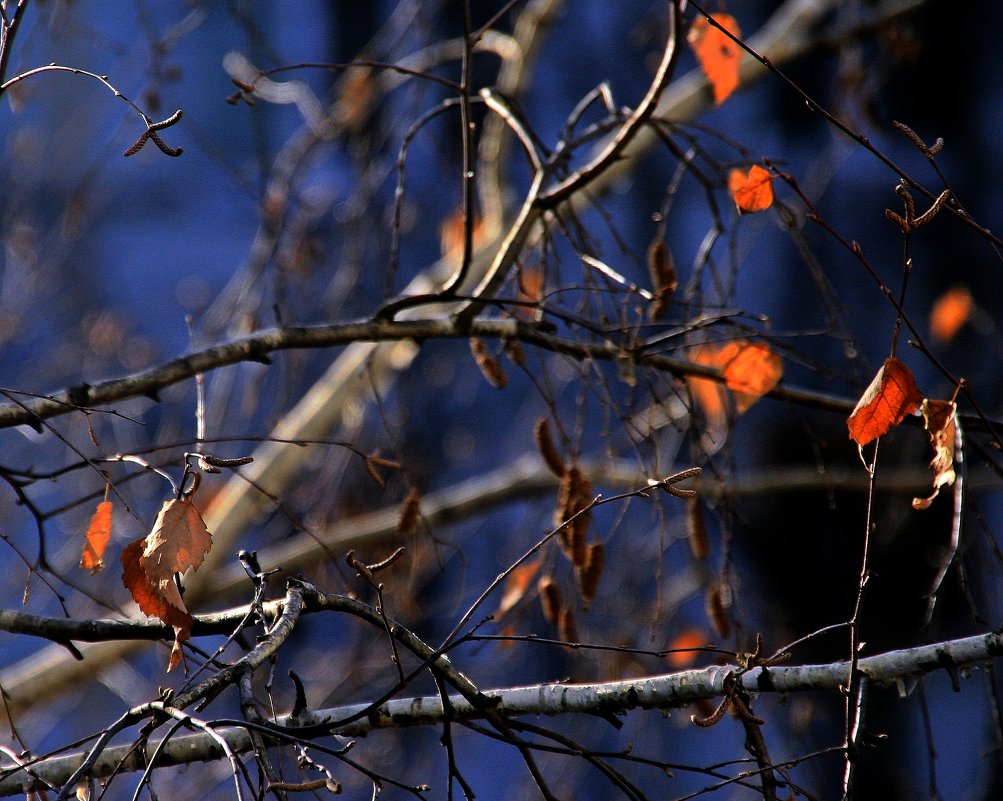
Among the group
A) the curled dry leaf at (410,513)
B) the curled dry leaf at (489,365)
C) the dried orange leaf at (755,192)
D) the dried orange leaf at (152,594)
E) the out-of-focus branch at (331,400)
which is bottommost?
the dried orange leaf at (152,594)

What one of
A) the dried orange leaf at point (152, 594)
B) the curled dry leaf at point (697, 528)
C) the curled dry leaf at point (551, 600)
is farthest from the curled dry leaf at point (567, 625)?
the dried orange leaf at point (152, 594)

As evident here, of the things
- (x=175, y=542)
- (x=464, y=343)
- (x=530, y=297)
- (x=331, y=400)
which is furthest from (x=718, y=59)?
(x=464, y=343)

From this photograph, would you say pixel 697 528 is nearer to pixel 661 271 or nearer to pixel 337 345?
pixel 661 271

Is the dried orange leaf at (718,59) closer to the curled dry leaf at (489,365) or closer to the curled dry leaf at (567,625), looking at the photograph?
the curled dry leaf at (489,365)

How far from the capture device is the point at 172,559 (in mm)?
982

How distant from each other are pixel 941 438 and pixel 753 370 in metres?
0.35

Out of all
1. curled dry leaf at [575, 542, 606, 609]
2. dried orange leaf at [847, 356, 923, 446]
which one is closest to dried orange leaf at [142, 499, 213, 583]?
curled dry leaf at [575, 542, 606, 609]

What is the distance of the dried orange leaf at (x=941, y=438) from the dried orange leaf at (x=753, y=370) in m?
0.29

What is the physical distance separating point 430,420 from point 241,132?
199 cm

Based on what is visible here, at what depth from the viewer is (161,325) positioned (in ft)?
17.3

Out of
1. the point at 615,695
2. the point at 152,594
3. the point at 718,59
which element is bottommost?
the point at 615,695

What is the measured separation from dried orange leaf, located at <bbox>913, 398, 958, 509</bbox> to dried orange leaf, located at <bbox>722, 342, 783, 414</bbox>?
0.29 metres

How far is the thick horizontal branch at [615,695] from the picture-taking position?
1.10 m

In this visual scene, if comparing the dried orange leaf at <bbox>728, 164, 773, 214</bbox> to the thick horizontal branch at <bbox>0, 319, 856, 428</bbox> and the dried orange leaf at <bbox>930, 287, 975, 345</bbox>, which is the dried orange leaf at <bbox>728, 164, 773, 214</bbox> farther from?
the dried orange leaf at <bbox>930, 287, 975, 345</bbox>
